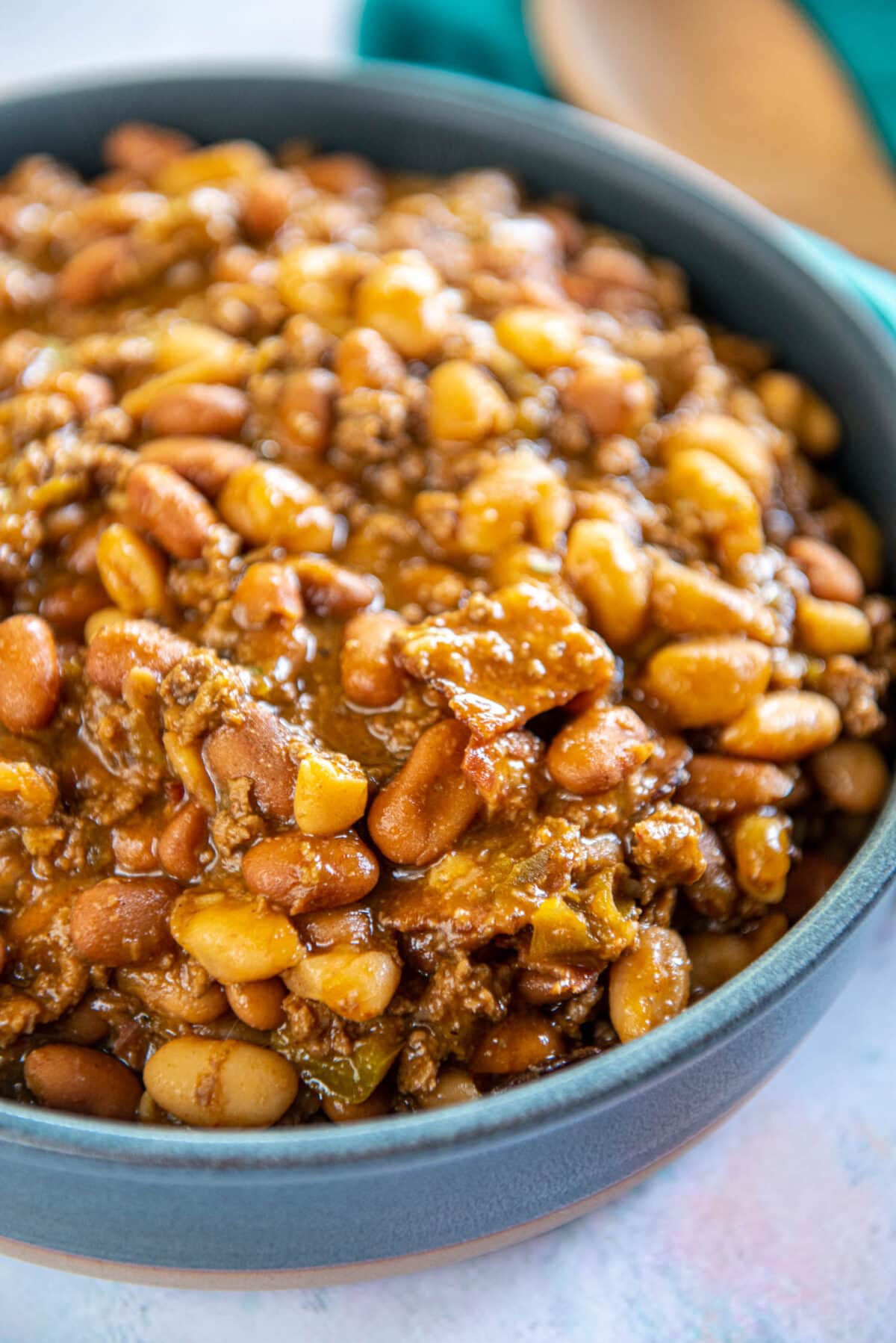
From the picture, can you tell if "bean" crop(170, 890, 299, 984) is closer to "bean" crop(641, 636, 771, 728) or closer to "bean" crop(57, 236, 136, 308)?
"bean" crop(641, 636, 771, 728)

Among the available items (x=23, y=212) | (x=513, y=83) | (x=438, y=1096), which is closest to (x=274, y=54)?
(x=513, y=83)

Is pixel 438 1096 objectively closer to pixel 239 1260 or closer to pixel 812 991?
pixel 239 1260

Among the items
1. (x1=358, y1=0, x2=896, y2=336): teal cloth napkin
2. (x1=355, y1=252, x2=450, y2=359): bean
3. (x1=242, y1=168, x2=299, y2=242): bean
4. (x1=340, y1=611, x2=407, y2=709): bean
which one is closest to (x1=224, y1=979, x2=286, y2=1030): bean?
(x1=340, y1=611, x2=407, y2=709): bean

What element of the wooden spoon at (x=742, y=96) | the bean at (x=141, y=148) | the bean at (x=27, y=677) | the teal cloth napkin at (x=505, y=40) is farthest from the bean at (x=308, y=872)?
the wooden spoon at (x=742, y=96)

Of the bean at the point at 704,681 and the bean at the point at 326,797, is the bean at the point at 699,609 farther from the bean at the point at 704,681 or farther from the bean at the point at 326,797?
the bean at the point at 326,797

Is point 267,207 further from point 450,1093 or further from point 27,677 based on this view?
point 450,1093

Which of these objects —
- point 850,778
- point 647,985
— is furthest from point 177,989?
point 850,778

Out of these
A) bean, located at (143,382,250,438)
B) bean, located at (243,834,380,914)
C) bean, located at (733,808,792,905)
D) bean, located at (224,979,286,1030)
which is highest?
bean, located at (733,808,792,905)
